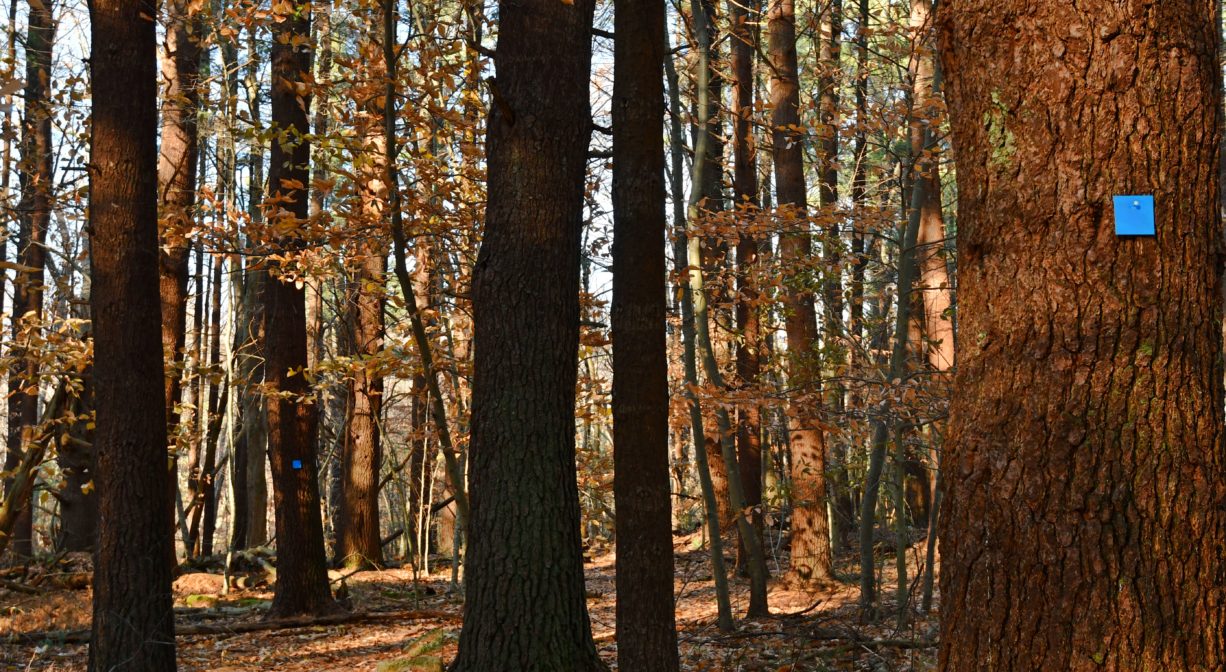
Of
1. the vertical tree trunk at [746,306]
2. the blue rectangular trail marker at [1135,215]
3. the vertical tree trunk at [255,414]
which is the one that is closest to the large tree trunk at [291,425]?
the vertical tree trunk at [255,414]

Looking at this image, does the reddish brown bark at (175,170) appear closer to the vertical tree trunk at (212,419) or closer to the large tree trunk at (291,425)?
the vertical tree trunk at (212,419)

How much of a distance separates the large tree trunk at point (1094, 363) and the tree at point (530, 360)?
9.75ft

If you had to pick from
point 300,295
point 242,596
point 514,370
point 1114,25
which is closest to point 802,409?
point 514,370

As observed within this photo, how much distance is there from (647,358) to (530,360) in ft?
2.52

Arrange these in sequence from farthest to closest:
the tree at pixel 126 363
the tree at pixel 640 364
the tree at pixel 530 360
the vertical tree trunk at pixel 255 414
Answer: the vertical tree trunk at pixel 255 414 < the tree at pixel 126 363 < the tree at pixel 640 364 < the tree at pixel 530 360

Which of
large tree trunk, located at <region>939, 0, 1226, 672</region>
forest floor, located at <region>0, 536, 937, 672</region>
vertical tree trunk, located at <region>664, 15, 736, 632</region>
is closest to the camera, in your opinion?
large tree trunk, located at <region>939, 0, 1226, 672</region>

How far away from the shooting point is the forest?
2.74 metres

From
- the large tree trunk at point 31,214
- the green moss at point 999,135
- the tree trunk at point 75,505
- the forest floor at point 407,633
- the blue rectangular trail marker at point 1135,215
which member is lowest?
the forest floor at point 407,633

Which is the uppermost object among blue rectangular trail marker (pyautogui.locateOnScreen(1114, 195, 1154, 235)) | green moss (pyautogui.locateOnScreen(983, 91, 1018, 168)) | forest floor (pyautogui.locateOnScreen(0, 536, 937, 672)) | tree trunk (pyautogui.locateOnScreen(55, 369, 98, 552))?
green moss (pyautogui.locateOnScreen(983, 91, 1018, 168))

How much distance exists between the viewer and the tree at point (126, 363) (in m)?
6.46

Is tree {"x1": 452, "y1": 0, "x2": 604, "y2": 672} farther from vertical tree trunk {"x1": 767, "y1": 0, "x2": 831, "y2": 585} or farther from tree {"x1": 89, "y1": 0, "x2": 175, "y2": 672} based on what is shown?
vertical tree trunk {"x1": 767, "y1": 0, "x2": 831, "y2": 585}

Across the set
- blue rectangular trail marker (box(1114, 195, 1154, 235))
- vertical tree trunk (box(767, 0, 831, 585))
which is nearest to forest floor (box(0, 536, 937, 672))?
vertical tree trunk (box(767, 0, 831, 585))

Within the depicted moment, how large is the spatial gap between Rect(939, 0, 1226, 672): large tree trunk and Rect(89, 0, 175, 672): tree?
5.40m

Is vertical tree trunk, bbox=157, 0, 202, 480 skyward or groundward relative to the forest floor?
skyward
